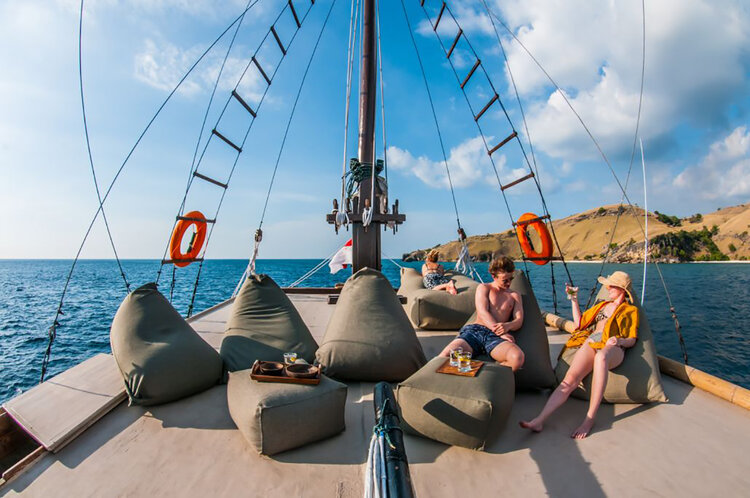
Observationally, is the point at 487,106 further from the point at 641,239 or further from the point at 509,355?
the point at 641,239

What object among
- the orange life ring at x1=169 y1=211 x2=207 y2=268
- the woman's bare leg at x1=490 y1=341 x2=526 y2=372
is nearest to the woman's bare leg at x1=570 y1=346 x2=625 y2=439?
the woman's bare leg at x1=490 y1=341 x2=526 y2=372

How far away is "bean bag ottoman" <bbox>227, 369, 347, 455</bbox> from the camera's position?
242cm

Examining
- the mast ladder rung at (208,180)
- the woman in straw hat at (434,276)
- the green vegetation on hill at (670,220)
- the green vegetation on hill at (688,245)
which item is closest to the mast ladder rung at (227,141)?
the mast ladder rung at (208,180)

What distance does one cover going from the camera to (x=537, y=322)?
3613mm

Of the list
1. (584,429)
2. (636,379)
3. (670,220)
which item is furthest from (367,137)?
(670,220)

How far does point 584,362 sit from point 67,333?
1790 centimetres

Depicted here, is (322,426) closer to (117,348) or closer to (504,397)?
(504,397)

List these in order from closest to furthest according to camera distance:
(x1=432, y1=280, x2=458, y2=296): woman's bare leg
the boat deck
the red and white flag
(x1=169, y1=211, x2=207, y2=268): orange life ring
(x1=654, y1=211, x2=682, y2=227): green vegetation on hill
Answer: the boat deck < (x1=432, y1=280, x2=458, y2=296): woman's bare leg < (x1=169, y1=211, x2=207, y2=268): orange life ring < the red and white flag < (x1=654, y1=211, x2=682, y2=227): green vegetation on hill

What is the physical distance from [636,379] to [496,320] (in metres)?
1.18

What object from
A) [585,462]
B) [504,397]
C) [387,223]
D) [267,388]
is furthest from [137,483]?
[387,223]

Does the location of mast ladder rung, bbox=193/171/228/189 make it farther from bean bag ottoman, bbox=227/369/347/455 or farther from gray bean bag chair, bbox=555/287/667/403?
gray bean bag chair, bbox=555/287/667/403

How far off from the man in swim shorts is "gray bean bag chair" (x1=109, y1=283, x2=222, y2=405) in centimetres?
225

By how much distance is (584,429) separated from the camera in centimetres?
267

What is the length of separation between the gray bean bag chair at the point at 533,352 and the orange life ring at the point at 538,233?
257 cm
